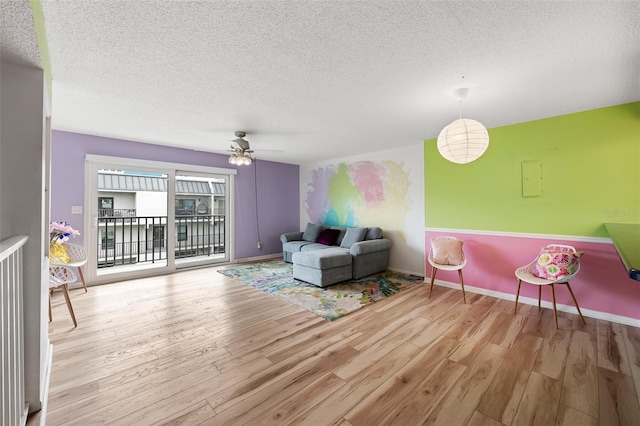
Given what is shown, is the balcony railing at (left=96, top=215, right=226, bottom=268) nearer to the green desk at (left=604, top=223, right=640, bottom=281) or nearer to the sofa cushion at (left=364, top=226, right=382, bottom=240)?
the sofa cushion at (left=364, top=226, right=382, bottom=240)

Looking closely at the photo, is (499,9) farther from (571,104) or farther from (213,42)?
(571,104)

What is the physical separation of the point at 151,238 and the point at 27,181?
4477 mm

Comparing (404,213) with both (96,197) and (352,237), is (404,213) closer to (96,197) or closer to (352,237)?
(352,237)

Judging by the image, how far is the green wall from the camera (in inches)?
106

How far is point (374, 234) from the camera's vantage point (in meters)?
4.86

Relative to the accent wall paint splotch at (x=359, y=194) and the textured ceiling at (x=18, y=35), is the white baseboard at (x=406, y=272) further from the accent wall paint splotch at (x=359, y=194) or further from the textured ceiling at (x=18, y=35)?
the textured ceiling at (x=18, y=35)

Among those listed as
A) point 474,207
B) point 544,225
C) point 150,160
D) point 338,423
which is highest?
point 150,160

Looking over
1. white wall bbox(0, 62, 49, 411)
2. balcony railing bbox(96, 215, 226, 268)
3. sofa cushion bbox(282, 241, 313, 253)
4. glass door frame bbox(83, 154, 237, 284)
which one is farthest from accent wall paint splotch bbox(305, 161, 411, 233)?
white wall bbox(0, 62, 49, 411)

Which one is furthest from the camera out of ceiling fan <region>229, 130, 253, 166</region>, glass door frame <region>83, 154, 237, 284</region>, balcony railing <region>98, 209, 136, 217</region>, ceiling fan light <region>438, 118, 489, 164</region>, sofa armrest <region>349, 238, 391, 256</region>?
balcony railing <region>98, 209, 136, 217</region>

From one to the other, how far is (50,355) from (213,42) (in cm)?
279

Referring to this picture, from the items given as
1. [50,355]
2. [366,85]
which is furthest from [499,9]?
[50,355]

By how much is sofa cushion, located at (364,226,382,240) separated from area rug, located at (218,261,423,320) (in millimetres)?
681

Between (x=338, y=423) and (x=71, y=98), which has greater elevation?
(x=71, y=98)

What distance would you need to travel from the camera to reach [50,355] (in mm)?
2072
